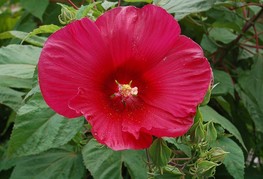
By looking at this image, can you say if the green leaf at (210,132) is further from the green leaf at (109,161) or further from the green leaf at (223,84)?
the green leaf at (223,84)

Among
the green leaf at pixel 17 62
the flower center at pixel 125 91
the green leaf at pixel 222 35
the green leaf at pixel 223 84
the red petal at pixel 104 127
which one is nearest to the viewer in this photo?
the red petal at pixel 104 127

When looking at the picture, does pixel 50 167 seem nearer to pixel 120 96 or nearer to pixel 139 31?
pixel 120 96

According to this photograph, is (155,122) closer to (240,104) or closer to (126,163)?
(126,163)

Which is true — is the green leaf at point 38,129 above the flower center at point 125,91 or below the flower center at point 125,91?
below

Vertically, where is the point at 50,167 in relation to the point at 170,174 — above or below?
below

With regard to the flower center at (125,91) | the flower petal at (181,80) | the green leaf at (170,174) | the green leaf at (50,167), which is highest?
the flower petal at (181,80)

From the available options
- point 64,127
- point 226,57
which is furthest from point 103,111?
point 226,57

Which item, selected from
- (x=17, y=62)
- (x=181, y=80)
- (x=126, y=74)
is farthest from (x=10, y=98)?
(x=181, y=80)

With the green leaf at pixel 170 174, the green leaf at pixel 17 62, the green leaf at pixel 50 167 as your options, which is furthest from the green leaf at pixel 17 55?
the green leaf at pixel 170 174
